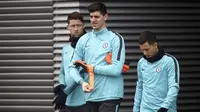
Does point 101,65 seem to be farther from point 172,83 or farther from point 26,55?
point 26,55

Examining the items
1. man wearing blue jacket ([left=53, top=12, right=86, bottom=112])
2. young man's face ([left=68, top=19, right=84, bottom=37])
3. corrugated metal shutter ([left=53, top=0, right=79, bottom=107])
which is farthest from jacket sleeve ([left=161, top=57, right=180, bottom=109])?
corrugated metal shutter ([left=53, top=0, right=79, bottom=107])

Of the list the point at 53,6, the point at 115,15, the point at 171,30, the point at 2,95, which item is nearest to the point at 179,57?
the point at 171,30

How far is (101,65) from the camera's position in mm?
8734

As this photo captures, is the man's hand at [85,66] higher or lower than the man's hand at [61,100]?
higher

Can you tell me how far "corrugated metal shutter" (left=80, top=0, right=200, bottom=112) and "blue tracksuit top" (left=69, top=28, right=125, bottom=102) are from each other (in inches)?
123

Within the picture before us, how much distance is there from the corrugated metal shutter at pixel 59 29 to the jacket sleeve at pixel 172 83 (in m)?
3.45

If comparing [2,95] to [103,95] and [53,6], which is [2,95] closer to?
[53,6]

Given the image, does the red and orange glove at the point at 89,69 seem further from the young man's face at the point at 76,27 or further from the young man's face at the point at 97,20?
the young man's face at the point at 76,27

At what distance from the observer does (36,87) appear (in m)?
13.0


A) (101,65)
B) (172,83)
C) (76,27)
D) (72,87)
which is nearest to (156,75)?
(172,83)

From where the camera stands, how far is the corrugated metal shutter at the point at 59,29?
40.2 ft

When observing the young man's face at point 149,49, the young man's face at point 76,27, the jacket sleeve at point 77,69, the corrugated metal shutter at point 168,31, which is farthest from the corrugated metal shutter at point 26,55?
the young man's face at point 149,49

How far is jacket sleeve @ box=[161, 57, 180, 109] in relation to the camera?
29.1 feet

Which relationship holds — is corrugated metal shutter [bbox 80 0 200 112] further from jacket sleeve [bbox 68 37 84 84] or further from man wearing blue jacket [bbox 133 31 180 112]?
jacket sleeve [bbox 68 37 84 84]
